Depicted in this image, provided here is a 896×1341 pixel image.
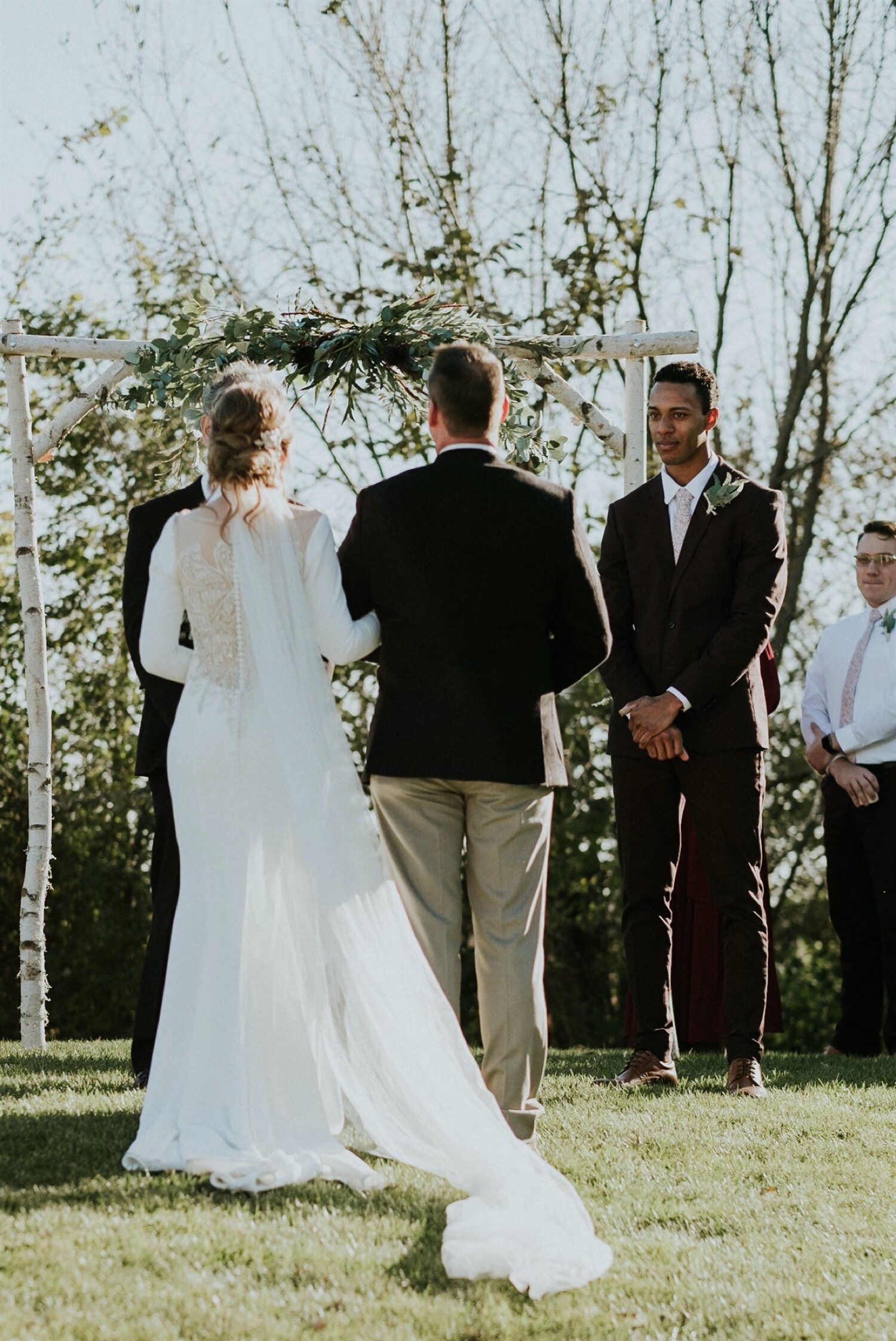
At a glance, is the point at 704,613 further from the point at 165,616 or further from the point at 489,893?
the point at 165,616

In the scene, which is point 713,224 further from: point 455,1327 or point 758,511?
point 455,1327

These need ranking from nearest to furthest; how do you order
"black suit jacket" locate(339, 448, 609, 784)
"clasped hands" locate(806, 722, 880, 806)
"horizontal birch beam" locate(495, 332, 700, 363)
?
1. "black suit jacket" locate(339, 448, 609, 784)
2. "horizontal birch beam" locate(495, 332, 700, 363)
3. "clasped hands" locate(806, 722, 880, 806)

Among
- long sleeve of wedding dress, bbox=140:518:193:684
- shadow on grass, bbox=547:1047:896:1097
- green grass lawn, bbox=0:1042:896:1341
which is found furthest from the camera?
shadow on grass, bbox=547:1047:896:1097

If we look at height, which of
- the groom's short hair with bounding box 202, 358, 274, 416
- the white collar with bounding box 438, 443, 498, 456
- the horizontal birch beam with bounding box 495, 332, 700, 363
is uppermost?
the horizontal birch beam with bounding box 495, 332, 700, 363

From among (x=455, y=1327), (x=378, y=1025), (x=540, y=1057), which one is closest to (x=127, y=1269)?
(x=455, y=1327)

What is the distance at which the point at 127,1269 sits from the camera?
2.88 meters

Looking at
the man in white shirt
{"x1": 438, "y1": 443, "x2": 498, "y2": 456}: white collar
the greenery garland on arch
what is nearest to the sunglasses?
the man in white shirt

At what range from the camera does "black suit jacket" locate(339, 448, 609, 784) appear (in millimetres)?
3744

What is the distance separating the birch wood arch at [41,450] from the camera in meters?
6.21

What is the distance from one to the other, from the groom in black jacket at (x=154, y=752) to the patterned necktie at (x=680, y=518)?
1699mm

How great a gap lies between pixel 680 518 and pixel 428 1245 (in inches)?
118

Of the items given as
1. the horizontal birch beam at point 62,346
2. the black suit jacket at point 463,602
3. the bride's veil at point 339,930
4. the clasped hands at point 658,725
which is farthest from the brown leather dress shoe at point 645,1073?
the horizontal birch beam at point 62,346

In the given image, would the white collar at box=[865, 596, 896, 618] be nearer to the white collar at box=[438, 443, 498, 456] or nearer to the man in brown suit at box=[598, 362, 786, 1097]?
the man in brown suit at box=[598, 362, 786, 1097]

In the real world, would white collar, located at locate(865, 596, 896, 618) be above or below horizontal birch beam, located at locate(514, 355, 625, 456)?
below
